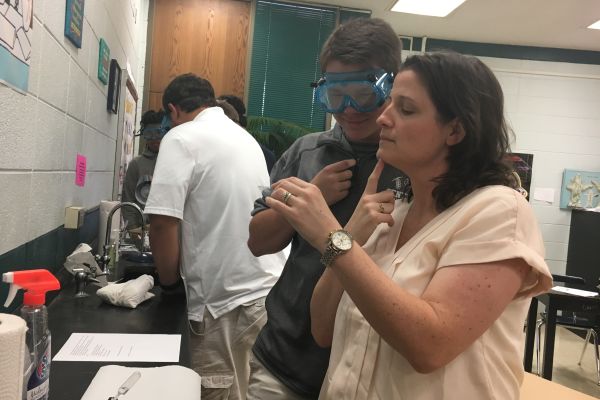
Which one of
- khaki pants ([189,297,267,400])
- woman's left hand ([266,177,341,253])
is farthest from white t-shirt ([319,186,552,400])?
khaki pants ([189,297,267,400])

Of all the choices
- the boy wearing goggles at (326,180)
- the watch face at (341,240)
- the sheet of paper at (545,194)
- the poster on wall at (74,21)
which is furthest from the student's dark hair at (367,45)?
the sheet of paper at (545,194)

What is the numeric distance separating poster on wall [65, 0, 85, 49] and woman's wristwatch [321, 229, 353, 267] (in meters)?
1.39

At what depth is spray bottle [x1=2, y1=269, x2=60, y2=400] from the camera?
81 cm

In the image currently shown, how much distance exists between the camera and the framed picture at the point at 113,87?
2.96m

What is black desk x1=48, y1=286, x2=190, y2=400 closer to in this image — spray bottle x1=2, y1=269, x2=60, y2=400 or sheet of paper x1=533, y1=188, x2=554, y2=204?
spray bottle x1=2, y1=269, x2=60, y2=400

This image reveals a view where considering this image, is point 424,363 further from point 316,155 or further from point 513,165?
point 316,155

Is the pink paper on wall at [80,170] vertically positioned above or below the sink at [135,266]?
above

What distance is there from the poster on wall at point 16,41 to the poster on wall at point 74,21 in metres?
0.42

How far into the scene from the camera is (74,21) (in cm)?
185

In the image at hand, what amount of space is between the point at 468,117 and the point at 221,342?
1.55m

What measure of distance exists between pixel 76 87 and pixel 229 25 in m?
3.56

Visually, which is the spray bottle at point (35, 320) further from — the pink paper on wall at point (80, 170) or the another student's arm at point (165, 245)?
the pink paper on wall at point (80, 170)

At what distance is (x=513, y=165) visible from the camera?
3.40 ft

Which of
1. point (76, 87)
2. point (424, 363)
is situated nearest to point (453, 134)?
point (424, 363)
